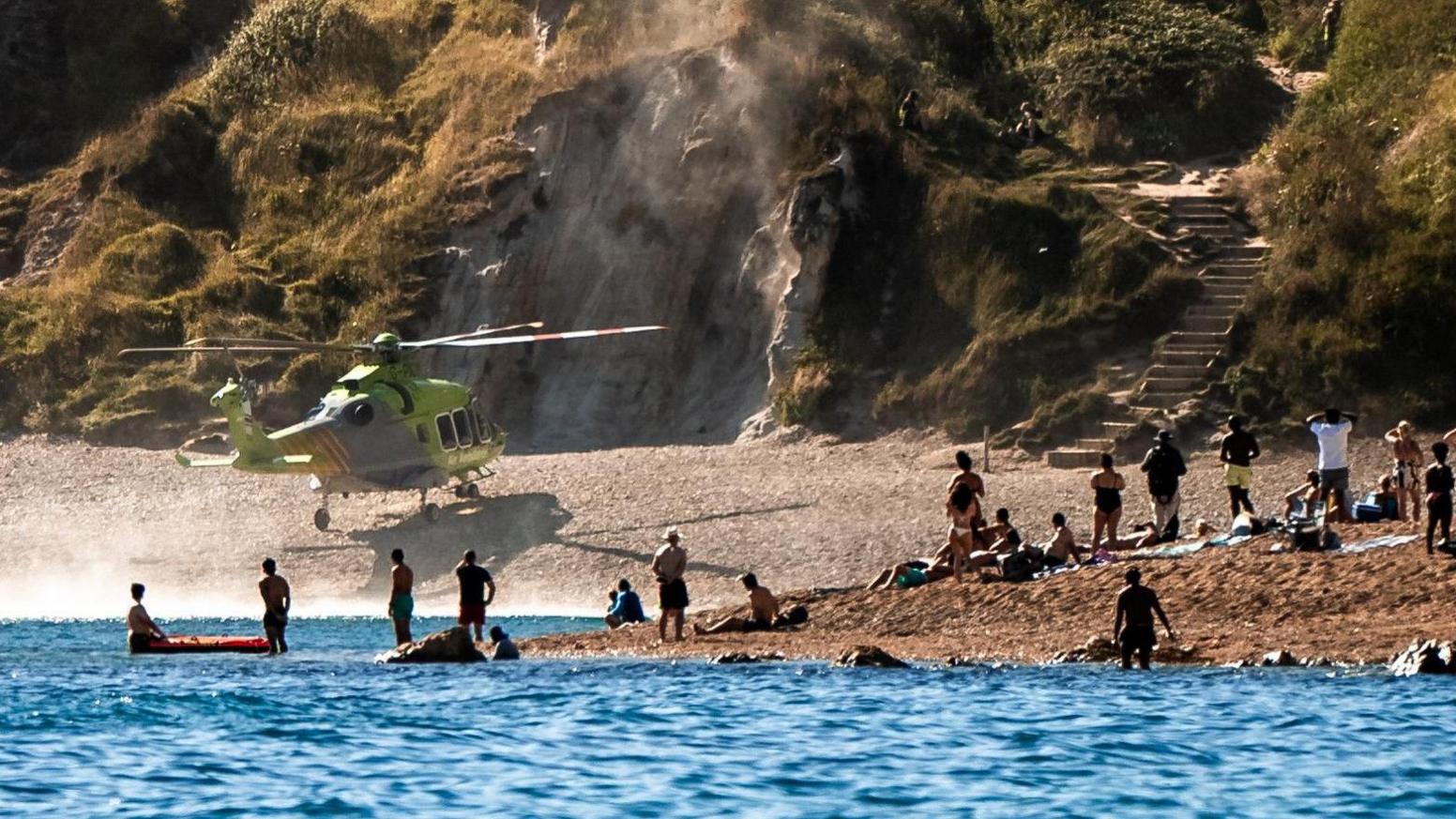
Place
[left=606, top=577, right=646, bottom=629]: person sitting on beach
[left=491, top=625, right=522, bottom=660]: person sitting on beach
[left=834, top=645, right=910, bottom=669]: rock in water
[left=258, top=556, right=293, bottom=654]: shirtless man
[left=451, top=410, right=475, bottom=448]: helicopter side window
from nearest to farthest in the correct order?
[left=834, top=645, right=910, bottom=669]: rock in water, [left=491, top=625, right=522, bottom=660]: person sitting on beach, [left=258, top=556, right=293, bottom=654]: shirtless man, [left=606, top=577, right=646, bottom=629]: person sitting on beach, [left=451, top=410, right=475, bottom=448]: helicopter side window

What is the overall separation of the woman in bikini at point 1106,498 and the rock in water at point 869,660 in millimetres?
5079

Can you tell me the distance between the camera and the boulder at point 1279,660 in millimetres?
24169

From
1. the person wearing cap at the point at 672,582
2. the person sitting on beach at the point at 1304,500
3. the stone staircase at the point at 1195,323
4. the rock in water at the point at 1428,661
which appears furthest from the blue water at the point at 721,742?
the stone staircase at the point at 1195,323

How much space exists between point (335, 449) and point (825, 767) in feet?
66.6

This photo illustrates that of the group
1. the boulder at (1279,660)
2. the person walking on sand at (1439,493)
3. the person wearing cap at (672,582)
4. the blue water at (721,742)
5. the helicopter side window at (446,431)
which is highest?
the helicopter side window at (446,431)

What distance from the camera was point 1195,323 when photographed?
41.5 m

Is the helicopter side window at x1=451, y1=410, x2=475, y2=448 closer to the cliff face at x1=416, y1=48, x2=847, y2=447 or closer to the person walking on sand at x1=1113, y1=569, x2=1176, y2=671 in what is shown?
the cliff face at x1=416, y1=48, x2=847, y2=447

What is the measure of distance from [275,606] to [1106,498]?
948 centimetres

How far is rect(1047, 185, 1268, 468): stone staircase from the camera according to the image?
1566 inches

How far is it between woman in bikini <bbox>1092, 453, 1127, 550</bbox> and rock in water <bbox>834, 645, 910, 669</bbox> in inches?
200

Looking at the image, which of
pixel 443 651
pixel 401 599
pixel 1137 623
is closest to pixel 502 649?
pixel 443 651

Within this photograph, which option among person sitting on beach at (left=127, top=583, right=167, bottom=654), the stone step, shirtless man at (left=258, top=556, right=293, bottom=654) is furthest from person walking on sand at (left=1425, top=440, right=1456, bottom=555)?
person sitting on beach at (left=127, top=583, right=167, bottom=654)

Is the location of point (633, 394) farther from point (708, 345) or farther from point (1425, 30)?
point (1425, 30)

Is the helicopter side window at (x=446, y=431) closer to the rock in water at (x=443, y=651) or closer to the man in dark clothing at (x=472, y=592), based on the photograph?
the man in dark clothing at (x=472, y=592)
